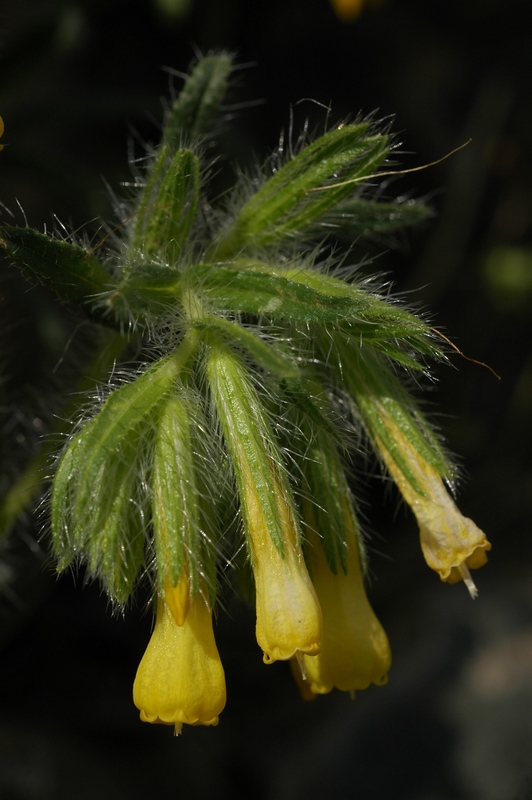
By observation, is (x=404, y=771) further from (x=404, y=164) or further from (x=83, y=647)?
(x=404, y=164)

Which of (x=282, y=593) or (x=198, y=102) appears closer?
(x=282, y=593)

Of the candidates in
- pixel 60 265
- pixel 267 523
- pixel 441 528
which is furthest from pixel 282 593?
pixel 60 265

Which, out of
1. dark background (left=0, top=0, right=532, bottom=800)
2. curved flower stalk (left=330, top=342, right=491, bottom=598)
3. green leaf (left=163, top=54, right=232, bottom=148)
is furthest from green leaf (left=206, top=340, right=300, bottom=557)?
dark background (left=0, top=0, right=532, bottom=800)

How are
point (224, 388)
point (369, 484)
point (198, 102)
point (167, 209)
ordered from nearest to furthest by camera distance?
point (224, 388) < point (167, 209) < point (198, 102) < point (369, 484)

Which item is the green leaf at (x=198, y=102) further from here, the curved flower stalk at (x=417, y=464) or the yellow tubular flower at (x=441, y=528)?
the yellow tubular flower at (x=441, y=528)

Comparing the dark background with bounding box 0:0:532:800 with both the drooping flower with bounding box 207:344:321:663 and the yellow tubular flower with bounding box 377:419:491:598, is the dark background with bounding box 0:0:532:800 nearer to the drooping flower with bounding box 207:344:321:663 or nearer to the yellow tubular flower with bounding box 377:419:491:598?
the yellow tubular flower with bounding box 377:419:491:598

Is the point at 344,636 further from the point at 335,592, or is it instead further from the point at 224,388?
the point at 224,388

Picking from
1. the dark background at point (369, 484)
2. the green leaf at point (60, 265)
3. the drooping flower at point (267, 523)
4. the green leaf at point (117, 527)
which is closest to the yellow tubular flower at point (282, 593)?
the drooping flower at point (267, 523)

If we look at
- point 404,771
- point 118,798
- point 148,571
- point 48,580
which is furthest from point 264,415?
point 404,771
